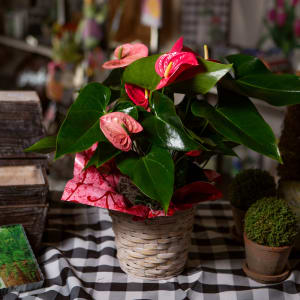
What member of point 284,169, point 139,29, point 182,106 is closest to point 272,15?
point 139,29

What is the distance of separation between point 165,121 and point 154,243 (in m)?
0.25

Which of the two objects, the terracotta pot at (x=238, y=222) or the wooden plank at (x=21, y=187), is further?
the terracotta pot at (x=238, y=222)

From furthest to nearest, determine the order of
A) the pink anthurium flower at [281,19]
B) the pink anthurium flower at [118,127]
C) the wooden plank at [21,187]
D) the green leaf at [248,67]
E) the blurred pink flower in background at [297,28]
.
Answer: the pink anthurium flower at [281,19] < the blurred pink flower in background at [297,28] < the wooden plank at [21,187] < the green leaf at [248,67] < the pink anthurium flower at [118,127]

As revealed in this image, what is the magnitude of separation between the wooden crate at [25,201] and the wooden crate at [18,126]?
49mm

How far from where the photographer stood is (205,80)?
80 cm

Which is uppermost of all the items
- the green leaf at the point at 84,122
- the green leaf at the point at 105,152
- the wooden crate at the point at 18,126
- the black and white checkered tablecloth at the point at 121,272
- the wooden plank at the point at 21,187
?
the green leaf at the point at 84,122

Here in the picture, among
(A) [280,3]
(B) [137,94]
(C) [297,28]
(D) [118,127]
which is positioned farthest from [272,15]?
(D) [118,127]

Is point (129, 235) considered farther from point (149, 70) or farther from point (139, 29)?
point (139, 29)

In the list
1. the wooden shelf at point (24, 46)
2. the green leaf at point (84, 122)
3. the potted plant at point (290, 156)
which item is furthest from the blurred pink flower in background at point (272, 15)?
the green leaf at point (84, 122)

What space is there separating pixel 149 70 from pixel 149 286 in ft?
1.41

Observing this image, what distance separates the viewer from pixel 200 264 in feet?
3.40

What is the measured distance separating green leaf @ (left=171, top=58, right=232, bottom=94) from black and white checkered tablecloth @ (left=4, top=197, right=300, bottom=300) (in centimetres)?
40

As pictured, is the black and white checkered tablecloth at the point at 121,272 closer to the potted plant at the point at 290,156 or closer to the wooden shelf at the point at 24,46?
the potted plant at the point at 290,156

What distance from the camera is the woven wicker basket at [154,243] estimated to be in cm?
91
